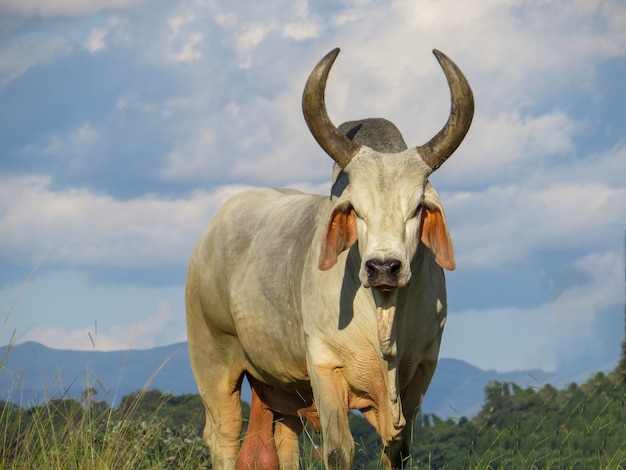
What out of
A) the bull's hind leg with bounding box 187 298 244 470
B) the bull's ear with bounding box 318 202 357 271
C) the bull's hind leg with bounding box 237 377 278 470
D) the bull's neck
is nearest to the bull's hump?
the bull's ear with bounding box 318 202 357 271

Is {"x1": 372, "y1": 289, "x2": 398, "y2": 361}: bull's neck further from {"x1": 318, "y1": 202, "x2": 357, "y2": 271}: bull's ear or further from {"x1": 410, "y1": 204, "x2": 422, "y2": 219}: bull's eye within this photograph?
{"x1": 410, "y1": 204, "x2": 422, "y2": 219}: bull's eye

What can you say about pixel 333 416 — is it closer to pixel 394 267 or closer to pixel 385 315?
pixel 385 315

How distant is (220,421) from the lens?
29.7ft

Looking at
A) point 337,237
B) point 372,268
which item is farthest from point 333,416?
point 372,268

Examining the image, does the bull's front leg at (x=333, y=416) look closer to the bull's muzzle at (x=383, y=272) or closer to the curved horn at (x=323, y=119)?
the bull's muzzle at (x=383, y=272)

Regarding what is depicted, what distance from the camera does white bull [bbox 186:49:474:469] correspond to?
6.57 metres

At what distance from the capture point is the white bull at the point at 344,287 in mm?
6570

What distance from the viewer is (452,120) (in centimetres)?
686

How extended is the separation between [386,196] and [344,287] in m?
0.81

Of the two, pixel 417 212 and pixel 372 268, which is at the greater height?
pixel 417 212

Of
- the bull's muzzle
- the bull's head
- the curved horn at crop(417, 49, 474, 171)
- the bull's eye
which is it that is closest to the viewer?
the bull's muzzle

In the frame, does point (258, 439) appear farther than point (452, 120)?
Yes

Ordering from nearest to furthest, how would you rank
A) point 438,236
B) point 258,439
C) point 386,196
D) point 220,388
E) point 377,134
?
point 386,196 → point 438,236 → point 377,134 → point 258,439 → point 220,388

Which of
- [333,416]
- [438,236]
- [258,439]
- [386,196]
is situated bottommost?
[333,416]
